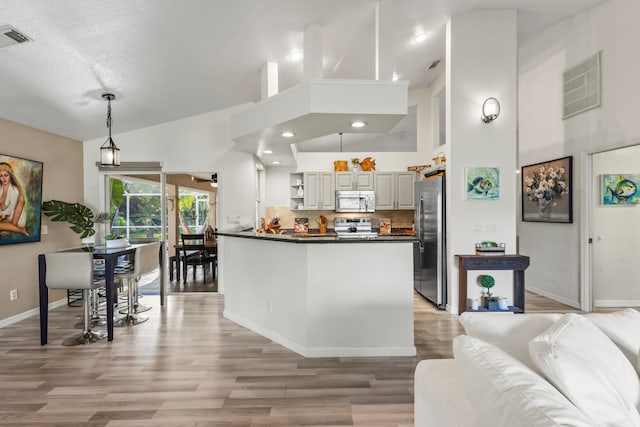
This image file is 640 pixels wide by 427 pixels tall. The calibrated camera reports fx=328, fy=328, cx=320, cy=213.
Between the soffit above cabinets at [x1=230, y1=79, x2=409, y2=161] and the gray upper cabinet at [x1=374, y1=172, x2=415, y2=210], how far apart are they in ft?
10.0

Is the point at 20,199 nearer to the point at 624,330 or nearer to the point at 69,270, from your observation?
the point at 69,270

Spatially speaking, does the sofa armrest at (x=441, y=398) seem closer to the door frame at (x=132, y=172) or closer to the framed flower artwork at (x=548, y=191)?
the framed flower artwork at (x=548, y=191)

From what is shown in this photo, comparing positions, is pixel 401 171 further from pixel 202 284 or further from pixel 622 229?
pixel 202 284

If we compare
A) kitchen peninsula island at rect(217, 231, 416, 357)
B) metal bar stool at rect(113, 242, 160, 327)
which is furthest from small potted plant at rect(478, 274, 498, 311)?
metal bar stool at rect(113, 242, 160, 327)

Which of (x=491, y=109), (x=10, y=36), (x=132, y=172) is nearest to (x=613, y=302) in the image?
(x=491, y=109)

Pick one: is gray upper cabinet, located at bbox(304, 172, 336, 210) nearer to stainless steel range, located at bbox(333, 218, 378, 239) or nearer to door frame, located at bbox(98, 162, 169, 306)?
stainless steel range, located at bbox(333, 218, 378, 239)

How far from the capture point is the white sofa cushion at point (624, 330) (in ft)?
4.17

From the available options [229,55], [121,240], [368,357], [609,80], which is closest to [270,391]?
[368,357]

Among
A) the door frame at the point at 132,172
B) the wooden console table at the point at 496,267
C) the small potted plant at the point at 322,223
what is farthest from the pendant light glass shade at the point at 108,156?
the wooden console table at the point at 496,267

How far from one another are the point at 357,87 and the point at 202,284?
4.47 m

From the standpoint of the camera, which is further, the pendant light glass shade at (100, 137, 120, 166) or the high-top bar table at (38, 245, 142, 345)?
the pendant light glass shade at (100, 137, 120, 166)

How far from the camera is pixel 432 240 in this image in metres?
4.54

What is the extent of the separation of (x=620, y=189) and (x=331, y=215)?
4.61 metres

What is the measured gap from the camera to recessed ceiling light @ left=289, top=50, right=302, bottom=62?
371 cm
